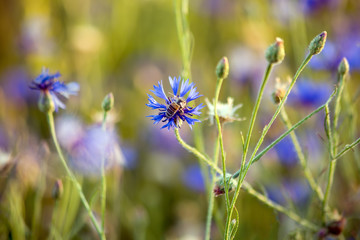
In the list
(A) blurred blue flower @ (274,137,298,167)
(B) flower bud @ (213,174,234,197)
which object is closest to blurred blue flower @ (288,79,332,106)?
(A) blurred blue flower @ (274,137,298,167)

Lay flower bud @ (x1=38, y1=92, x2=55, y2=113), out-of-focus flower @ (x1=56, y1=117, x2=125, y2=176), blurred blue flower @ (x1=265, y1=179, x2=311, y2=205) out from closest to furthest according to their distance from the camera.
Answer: flower bud @ (x1=38, y1=92, x2=55, y2=113) < out-of-focus flower @ (x1=56, y1=117, x2=125, y2=176) < blurred blue flower @ (x1=265, y1=179, x2=311, y2=205)

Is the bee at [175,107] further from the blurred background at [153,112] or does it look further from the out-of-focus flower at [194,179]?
the out-of-focus flower at [194,179]

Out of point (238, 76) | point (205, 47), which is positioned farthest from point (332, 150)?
point (205, 47)

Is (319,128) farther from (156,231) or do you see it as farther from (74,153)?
(74,153)

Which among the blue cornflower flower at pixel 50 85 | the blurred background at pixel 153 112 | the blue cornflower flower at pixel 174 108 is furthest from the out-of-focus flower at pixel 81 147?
the blue cornflower flower at pixel 174 108

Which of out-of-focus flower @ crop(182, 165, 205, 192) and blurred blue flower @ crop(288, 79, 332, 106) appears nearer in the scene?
blurred blue flower @ crop(288, 79, 332, 106)

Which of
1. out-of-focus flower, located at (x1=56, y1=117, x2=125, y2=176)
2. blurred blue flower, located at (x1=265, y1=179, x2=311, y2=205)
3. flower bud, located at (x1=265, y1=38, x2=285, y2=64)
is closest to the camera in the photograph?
flower bud, located at (x1=265, y1=38, x2=285, y2=64)

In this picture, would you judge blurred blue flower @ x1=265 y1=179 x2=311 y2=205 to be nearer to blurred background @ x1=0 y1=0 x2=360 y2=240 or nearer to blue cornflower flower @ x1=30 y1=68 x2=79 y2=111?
blurred background @ x1=0 y1=0 x2=360 y2=240

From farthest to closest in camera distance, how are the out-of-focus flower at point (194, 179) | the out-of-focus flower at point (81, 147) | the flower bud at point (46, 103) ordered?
the out-of-focus flower at point (194, 179) → the out-of-focus flower at point (81, 147) → the flower bud at point (46, 103)
